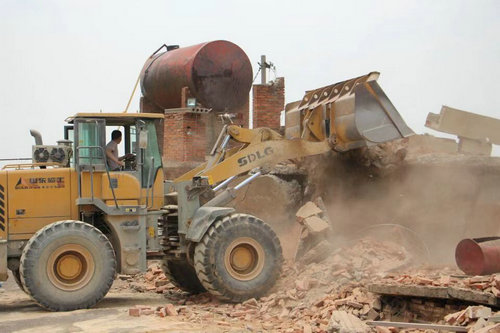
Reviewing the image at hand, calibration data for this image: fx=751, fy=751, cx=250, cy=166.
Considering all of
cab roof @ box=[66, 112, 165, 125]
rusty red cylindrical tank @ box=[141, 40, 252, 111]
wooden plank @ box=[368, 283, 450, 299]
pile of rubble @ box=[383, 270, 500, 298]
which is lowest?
wooden plank @ box=[368, 283, 450, 299]

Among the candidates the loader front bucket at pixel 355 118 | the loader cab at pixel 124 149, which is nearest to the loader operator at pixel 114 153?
the loader cab at pixel 124 149

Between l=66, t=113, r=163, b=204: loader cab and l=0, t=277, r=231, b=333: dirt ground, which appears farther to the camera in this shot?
l=66, t=113, r=163, b=204: loader cab

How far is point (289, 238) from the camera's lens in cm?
A: 1420

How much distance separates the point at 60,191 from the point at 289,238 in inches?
189

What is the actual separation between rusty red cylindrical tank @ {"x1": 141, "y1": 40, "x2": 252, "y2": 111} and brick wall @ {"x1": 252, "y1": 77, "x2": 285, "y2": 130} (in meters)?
1.13

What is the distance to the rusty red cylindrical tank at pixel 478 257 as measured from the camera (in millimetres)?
9141

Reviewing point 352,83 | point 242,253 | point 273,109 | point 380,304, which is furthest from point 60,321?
point 273,109

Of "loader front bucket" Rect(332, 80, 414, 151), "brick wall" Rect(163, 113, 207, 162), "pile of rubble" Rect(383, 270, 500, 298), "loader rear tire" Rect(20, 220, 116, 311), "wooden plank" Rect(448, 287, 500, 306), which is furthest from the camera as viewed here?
"brick wall" Rect(163, 113, 207, 162)

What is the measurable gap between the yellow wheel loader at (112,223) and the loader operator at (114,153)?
0.09 metres

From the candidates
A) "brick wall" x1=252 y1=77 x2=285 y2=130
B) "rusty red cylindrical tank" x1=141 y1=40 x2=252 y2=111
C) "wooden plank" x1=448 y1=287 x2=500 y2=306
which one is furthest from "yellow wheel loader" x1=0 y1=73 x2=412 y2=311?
"rusty red cylindrical tank" x1=141 y1=40 x2=252 y2=111

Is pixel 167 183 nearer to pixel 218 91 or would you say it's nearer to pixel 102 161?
pixel 102 161

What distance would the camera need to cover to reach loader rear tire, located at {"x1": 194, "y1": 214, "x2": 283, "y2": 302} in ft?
36.3

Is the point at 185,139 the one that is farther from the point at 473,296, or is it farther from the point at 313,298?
the point at 473,296

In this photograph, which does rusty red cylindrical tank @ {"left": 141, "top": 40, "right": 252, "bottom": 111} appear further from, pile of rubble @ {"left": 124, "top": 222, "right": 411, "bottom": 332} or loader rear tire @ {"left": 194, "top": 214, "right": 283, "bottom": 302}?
loader rear tire @ {"left": 194, "top": 214, "right": 283, "bottom": 302}
